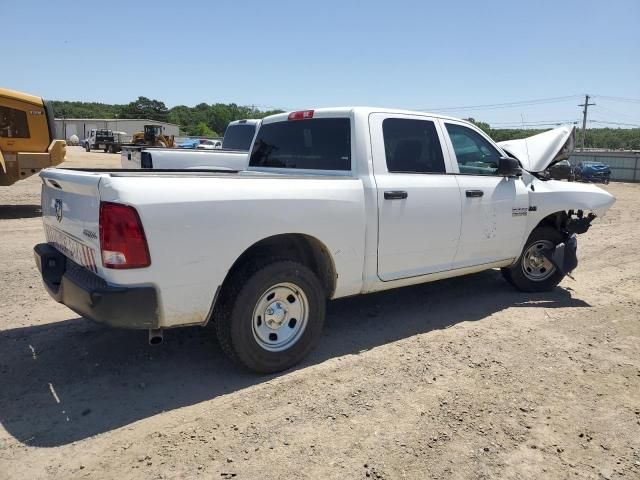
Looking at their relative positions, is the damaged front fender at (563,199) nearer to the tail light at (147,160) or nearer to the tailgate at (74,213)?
the tailgate at (74,213)

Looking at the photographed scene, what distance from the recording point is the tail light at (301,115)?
473cm

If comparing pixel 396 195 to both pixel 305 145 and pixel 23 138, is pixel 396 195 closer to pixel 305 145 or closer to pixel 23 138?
pixel 305 145

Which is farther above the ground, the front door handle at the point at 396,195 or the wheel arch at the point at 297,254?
the front door handle at the point at 396,195

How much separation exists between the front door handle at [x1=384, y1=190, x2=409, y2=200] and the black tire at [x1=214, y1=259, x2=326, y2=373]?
3.10 ft

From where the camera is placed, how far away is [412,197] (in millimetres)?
4418

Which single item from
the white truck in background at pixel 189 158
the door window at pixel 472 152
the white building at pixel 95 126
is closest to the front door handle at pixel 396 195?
the door window at pixel 472 152

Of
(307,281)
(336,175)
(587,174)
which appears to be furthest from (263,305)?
(587,174)

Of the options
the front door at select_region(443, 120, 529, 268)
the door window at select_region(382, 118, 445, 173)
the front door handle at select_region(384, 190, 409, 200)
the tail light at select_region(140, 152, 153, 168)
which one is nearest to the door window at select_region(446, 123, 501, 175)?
the front door at select_region(443, 120, 529, 268)

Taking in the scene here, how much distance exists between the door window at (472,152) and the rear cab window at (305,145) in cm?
126

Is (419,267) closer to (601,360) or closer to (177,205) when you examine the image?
(601,360)

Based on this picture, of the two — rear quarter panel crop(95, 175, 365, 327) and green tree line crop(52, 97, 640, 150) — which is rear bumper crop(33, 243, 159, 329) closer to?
rear quarter panel crop(95, 175, 365, 327)

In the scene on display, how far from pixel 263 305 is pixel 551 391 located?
2.18 metres

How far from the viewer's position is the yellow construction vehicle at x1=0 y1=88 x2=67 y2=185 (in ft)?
37.1

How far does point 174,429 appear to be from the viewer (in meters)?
3.08
